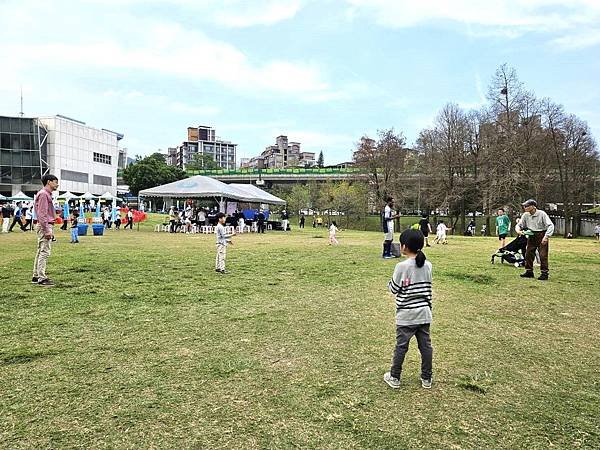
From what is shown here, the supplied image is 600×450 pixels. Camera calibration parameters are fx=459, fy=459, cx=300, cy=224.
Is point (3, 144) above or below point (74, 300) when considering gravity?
above

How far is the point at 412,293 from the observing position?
3908mm

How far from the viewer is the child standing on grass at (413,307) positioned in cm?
387

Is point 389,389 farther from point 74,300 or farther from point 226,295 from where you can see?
point 74,300

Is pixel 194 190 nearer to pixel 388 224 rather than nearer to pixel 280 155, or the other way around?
pixel 388 224

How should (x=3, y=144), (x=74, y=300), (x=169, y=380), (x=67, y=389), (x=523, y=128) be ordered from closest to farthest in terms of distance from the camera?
(x=67, y=389) → (x=169, y=380) → (x=74, y=300) → (x=523, y=128) → (x=3, y=144)

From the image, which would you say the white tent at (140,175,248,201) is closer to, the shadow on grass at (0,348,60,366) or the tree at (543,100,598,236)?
the shadow on grass at (0,348,60,366)

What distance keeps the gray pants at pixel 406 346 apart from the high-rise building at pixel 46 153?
74.2m

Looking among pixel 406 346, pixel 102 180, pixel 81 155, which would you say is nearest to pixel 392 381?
pixel 406 346

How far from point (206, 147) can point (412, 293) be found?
175m

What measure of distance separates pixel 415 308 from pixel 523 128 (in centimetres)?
3774

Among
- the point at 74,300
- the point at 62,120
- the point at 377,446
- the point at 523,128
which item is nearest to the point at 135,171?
the point at 62,120

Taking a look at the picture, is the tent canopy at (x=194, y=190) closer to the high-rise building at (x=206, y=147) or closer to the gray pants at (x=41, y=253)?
the gray pants at (x=41, y=253)

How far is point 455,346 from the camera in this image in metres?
5.02

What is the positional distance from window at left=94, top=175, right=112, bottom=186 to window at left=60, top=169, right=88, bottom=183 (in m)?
2.42
